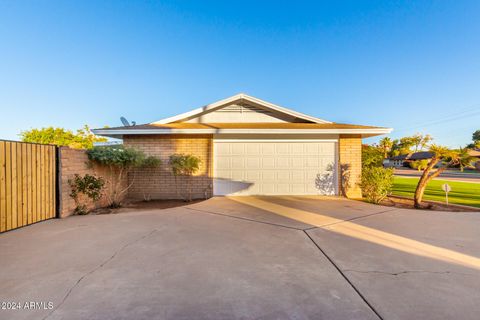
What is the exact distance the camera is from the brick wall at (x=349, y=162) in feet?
26.7

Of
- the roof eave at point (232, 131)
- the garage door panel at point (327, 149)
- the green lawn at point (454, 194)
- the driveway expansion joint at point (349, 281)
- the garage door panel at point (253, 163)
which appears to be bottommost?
the green lawn at point (454, 194)

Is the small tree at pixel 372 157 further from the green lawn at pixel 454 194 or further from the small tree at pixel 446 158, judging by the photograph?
the small tree at pixel 446 158

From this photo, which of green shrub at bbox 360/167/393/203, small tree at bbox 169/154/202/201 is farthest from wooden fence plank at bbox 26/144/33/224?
green shrub at bbox 360/167/393/203

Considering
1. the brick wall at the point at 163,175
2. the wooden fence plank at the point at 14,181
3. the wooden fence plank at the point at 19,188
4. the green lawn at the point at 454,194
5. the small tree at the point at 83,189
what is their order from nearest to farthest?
the wooden fence plank at the point at 14,181 < the wooden fence plank at the point at 19,188 < the small tree at the point at 83,189 < the green lawn at the point at 454,194 < the brick wall at the point at 163,175

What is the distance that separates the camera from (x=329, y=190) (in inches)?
325

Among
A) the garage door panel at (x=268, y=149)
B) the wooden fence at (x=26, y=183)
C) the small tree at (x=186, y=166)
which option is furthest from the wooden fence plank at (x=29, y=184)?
the garage door panel at (x=268, y=149)

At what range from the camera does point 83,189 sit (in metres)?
5.58

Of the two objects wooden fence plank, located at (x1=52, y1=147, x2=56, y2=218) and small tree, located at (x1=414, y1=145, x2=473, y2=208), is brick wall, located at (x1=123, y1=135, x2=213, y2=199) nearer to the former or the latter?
wooden fence plank, located at (x1=52, y1=147, x2=56, y2=218)

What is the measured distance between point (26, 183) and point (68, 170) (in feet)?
3.25

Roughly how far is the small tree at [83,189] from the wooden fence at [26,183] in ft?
1.48

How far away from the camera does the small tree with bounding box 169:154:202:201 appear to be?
7.42m

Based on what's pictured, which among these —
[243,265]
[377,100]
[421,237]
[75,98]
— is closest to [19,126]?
[75,98]

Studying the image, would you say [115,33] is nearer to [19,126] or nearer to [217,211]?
[217,211]

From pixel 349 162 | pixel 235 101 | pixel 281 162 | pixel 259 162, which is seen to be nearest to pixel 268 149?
pixel 259 162
